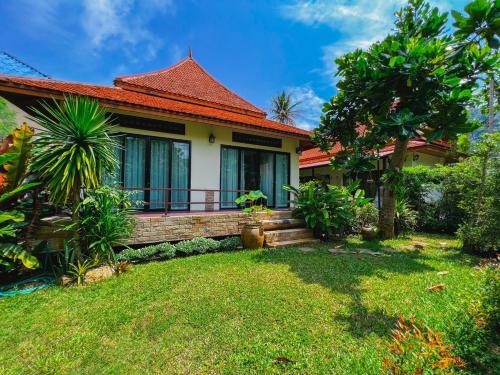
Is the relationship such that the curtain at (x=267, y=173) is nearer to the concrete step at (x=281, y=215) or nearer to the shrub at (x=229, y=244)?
the concrete step at (x=281, y=215)

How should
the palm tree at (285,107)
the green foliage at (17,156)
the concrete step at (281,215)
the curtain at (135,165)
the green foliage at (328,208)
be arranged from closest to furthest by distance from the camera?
the green foliage at (17,156) → the curtain at (135,165) → the green foliage at (328,208) → the concrete step at (281,215) → the palm tree at (285,107)

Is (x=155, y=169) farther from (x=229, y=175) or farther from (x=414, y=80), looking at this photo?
(x=414, y=80)

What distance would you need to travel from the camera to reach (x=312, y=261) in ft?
19.6

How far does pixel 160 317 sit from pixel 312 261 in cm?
363

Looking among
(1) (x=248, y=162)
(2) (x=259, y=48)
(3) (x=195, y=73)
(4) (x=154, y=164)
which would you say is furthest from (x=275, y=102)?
(4) (x=154, y=164)

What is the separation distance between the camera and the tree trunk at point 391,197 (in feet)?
26.5

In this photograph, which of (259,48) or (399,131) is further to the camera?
(259,48)

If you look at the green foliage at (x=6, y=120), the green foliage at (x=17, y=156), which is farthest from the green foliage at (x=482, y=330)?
the green foliage at (x=6, y=120)

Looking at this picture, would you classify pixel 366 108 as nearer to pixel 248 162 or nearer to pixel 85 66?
pixel 248 162

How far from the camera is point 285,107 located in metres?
36.8

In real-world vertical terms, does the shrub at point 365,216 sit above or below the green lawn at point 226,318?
above

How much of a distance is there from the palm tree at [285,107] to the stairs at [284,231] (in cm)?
3010

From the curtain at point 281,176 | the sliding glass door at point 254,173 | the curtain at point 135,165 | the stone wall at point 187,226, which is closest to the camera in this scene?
the stone wall at point 187,226

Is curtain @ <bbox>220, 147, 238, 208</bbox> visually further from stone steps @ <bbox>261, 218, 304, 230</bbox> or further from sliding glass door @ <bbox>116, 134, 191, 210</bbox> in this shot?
stone steps @ <bbox>261, 218, 304, 230</bbox>
